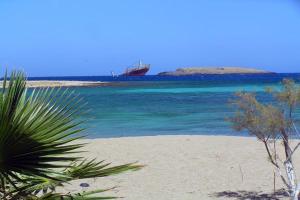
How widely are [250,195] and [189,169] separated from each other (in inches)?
102

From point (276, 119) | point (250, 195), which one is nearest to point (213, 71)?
point (250, 195)

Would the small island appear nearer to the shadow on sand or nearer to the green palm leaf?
the shadow on sand

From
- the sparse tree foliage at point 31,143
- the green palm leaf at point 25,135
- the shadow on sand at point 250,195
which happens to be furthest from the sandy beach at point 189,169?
the green palm leaf at point 25,135

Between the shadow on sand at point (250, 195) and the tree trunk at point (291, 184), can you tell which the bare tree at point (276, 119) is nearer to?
the tree trunk at point (291, 184)

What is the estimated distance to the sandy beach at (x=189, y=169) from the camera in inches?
331

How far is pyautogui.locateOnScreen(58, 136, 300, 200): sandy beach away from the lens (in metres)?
8.41

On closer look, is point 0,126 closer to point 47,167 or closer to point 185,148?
point 47,167

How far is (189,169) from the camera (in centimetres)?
1055

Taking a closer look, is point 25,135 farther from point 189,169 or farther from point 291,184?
point 189,169

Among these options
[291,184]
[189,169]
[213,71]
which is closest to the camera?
[291,184]

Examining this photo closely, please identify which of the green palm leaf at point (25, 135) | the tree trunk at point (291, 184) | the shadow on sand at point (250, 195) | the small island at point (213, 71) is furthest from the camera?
the small island at point (213, 71)

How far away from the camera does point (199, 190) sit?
8578mm

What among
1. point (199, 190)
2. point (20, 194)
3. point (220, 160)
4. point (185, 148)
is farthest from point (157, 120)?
point (20, 194)

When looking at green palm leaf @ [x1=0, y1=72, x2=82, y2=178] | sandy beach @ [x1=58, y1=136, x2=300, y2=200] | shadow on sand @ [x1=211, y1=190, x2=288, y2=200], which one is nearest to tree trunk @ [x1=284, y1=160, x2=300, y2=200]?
shadow on sand @ [x1=211, y1=190, x2=288, y2=200]
